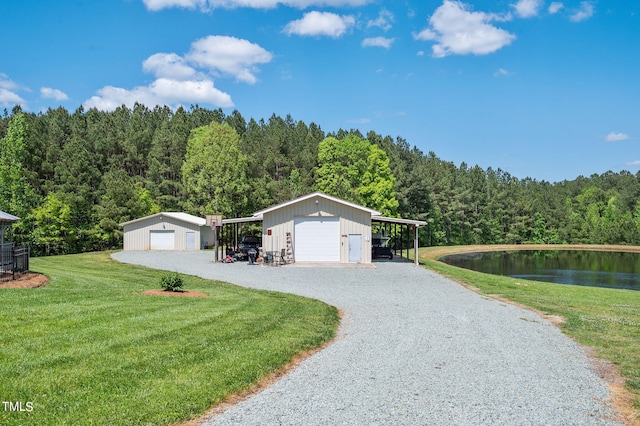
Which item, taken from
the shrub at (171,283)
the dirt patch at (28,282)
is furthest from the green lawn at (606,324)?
the dirt patch at (28,282)

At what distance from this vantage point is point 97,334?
25.7ft

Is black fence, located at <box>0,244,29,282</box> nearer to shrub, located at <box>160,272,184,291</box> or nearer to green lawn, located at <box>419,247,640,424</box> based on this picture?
shrub, located at <box>160,272,184,291</box>

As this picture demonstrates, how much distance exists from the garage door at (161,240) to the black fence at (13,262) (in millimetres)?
22672

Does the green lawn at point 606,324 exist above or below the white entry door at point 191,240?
below

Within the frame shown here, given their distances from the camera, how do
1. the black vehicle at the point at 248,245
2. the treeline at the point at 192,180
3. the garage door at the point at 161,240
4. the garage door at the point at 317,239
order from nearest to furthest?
the garage door at the point at 317,239, the black vehicle at the point at 248,245, the garage door at the point at 161,240, the treeline at the point at 192,180

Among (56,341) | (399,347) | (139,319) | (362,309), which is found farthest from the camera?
(362,309)

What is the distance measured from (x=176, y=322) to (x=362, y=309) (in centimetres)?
536

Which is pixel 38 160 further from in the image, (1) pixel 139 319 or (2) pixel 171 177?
(1) pixel 139 319

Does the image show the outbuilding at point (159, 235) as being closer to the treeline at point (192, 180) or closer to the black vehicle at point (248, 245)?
the treeline at point (192, 180)

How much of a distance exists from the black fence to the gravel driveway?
32.0 ft

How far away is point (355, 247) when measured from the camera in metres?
26.6

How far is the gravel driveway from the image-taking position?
5.41 metres

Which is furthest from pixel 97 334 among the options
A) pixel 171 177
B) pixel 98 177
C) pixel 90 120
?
pixel 90 120

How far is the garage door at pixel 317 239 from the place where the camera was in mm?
26688
